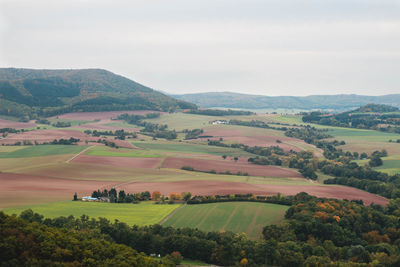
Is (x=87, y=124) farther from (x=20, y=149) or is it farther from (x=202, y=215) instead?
(x=202, y=215)

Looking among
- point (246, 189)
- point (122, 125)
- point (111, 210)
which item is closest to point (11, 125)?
point (122, 125)

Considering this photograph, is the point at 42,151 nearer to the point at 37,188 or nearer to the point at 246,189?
the point at 37,188

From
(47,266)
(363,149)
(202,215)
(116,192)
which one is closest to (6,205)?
(116,192)

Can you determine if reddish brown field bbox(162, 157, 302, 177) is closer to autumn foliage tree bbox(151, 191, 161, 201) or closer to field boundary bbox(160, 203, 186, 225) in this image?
autumn foliage tree bbox(151, 191, 161, 201)

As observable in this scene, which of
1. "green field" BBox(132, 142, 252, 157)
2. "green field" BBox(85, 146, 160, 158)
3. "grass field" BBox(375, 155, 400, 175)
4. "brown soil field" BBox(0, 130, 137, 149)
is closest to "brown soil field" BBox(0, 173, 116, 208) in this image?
"green field" BBox(85, 146, 160, 158)

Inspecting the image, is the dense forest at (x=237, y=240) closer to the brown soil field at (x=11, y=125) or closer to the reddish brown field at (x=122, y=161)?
the reddish brown field at (x=122, y=161)

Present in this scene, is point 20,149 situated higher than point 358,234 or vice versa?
point 20,149
